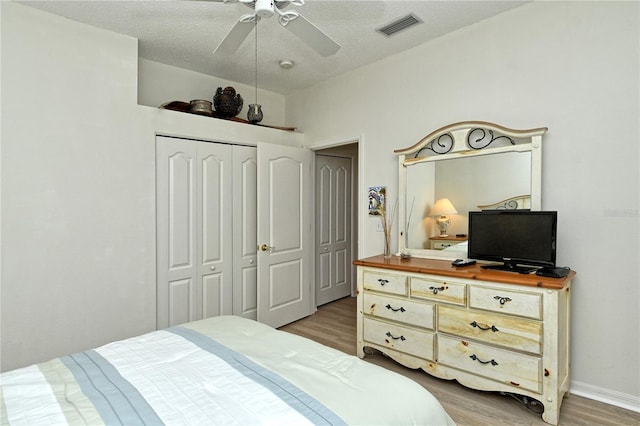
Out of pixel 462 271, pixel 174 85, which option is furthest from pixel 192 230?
pixel 462 271

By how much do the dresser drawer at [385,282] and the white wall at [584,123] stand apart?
1116 mm

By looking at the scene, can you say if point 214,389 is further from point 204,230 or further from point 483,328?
point 204,230

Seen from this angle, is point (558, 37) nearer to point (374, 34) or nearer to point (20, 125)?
point (374, 34)

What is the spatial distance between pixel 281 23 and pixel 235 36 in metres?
0.32

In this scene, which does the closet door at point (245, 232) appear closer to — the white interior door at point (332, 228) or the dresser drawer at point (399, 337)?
the white interior door at point (332, 228)

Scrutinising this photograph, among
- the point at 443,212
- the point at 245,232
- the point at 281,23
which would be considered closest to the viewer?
the point at 281,23

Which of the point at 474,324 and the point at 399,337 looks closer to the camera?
the point at 474,324

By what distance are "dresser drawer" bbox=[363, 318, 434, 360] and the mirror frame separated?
2.28 feet

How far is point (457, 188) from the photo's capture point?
9.18ft

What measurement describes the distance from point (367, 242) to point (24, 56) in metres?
3.14

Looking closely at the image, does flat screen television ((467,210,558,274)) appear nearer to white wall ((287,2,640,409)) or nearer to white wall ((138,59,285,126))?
white wall ((287,2,640,409))

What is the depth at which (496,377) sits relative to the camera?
2.16m

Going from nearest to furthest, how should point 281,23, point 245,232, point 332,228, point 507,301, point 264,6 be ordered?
point 264,6 < point 281,23 < point 507,301 < point 245,232 < point 332,228

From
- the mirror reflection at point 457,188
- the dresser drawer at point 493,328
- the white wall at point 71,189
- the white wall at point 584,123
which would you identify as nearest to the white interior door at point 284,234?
the white wall at point 71,189
